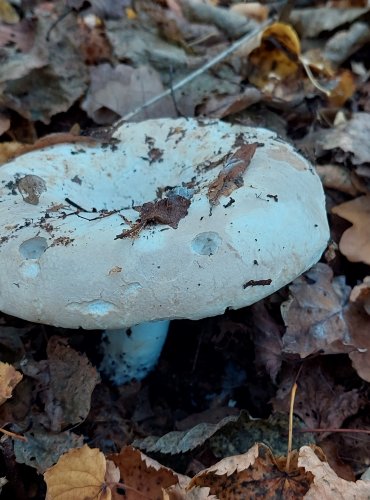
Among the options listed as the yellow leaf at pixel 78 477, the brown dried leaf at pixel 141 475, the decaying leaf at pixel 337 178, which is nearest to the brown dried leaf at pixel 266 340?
the brown dried leaf at pixel 141 475

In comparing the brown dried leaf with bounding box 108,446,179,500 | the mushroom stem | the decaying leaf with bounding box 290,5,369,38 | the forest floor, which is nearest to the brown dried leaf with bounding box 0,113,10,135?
the forest floor

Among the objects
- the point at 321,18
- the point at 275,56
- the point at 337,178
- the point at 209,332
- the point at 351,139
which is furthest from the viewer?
the point at 321,18

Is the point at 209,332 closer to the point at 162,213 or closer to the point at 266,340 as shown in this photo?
the point at 266,340

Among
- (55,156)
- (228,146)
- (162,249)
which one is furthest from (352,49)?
(162,249)

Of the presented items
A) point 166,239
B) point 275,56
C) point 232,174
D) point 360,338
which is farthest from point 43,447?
point 275,56

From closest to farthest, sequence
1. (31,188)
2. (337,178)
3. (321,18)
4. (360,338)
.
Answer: (31,188) → (360,338) → (337,178) → (321,18)
